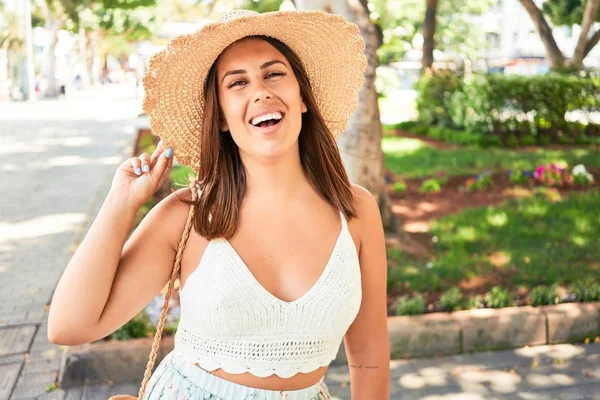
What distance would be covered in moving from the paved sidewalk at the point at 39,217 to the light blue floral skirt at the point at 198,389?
2554 millimetres

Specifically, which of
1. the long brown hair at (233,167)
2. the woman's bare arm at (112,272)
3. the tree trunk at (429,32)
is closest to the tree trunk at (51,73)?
the tree trunk at (429,32)

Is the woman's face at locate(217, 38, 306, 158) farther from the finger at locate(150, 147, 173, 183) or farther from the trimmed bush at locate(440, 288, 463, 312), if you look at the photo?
the trimmed bush at locate(440, 288, 463, 312)

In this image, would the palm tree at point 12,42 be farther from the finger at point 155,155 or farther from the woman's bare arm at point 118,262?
the woman's bare arm at point 118,262

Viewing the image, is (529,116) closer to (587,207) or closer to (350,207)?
(587,207)

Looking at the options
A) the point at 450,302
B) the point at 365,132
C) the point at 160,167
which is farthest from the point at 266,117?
the point at 365,132

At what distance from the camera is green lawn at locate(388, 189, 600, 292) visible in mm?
5789

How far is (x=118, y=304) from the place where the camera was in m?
1.89

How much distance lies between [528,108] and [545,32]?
262cm

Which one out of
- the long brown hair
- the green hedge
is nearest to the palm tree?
the green hedge

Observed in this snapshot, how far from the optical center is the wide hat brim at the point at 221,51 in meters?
2.03

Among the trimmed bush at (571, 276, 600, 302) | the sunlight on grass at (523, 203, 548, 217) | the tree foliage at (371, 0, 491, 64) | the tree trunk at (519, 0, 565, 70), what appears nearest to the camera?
the trimmed bush at (571, 276, 600, 302)

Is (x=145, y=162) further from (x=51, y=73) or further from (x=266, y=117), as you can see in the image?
(x=51, y=73)

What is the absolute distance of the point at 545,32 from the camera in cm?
1608

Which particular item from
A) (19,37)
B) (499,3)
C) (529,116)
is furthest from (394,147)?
(499,3)
